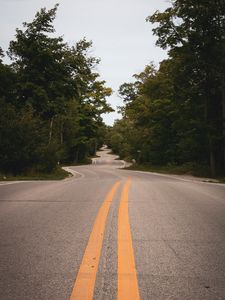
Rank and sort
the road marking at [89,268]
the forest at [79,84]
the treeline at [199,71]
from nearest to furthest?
the road marking at [89,268]
the forest at [79,84]
the treeline at [199,71]

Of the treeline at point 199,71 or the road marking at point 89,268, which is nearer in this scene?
the road marking at point 89,268

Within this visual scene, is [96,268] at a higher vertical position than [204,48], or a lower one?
lower

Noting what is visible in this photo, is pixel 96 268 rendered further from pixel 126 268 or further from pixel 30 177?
pixel 30 177

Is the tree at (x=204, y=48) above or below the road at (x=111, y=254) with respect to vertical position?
above

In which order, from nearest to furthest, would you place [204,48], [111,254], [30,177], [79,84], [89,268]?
[89,268], [111,254], [30,177], [204,48], [79,84]

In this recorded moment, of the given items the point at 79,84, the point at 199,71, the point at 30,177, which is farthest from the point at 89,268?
the point at 79,84

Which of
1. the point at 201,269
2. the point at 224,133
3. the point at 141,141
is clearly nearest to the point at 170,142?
the point at 141,141

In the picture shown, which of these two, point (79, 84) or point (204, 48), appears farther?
point (79, 84)

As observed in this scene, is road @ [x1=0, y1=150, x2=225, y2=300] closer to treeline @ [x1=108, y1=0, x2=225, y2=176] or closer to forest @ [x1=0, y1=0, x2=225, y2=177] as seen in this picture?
forest @ [x1=0, y1=0, x2=225, y2=177]

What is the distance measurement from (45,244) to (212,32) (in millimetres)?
22470

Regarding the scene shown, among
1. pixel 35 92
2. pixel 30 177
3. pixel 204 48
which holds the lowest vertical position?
pixel 30 177

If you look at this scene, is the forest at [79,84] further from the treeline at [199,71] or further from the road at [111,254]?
the road at [111,254]

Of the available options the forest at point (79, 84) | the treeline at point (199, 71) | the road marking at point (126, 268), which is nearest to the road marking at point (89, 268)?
the road marking at point (126, 268)

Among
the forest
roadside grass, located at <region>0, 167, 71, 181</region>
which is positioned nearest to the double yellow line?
roadside grass, located at <region>0, 167, 71, 181</region>
